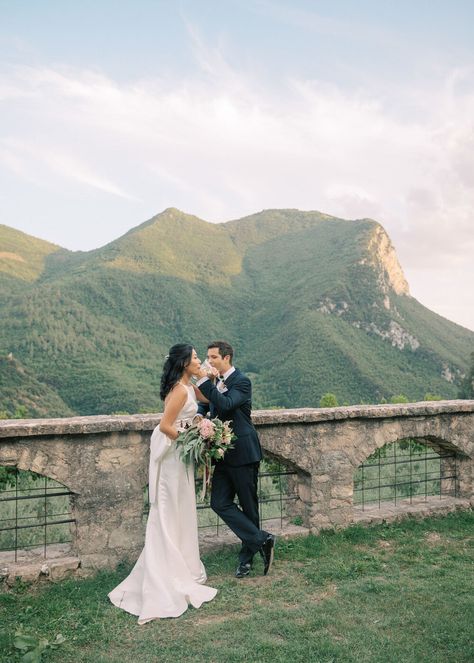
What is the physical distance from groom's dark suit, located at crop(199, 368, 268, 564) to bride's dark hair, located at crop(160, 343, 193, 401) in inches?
9.9

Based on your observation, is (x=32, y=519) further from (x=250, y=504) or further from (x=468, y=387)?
(x=468, y=387)

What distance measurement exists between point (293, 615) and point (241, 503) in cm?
117

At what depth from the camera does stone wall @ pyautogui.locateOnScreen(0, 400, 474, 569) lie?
17.5 ft

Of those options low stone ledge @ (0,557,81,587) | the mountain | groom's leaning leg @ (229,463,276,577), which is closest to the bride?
groom's leaning leg @ (229,463,276,577)

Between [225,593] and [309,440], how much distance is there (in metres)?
2.12

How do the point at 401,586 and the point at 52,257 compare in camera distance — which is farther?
the point at 52,257

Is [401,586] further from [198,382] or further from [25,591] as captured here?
[25,591]

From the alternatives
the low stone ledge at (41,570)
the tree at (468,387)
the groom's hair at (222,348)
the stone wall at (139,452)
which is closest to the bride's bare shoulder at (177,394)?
the groom's hair at (222,348)

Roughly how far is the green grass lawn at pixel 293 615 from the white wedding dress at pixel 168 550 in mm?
143

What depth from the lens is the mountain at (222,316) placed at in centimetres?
4653

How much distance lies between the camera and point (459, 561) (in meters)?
5.76

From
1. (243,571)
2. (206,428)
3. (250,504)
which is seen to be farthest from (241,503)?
(206,428)

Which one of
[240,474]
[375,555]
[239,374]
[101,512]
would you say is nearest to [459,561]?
[375,555]

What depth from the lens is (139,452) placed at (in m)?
5.70
